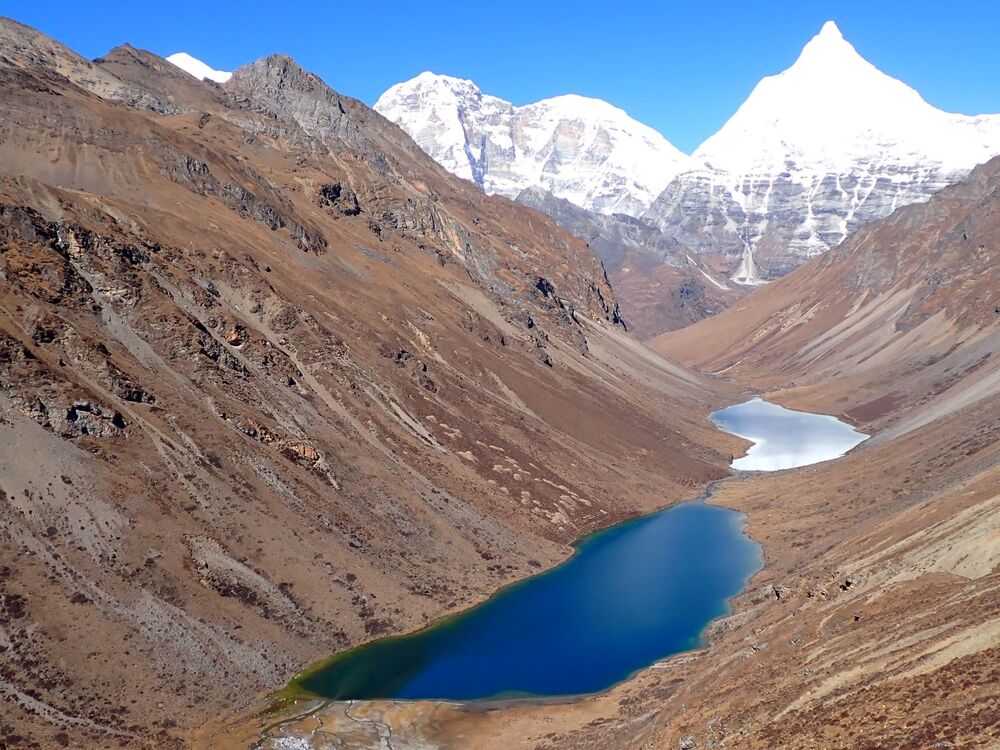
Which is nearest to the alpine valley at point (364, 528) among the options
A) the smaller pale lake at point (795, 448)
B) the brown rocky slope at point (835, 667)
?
the brown rocky slope at point (835, 667)

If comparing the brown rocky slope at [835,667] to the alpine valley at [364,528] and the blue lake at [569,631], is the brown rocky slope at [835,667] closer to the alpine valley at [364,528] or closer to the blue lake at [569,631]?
the alpine valley at [364,528]

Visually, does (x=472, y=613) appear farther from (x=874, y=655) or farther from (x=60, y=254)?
(x=60, y=254)

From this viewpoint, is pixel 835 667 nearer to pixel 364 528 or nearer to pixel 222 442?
pixel 364 528

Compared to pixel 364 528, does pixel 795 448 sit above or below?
above

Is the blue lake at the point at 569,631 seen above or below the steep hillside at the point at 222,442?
below

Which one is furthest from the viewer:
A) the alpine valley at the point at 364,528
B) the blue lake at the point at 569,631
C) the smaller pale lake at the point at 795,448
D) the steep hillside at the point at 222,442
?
the smaller pale lake at the point at 795,448

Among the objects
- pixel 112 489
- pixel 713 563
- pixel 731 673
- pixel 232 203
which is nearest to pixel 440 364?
pixel 232 203

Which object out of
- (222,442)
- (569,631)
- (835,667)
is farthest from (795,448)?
(835,667)
